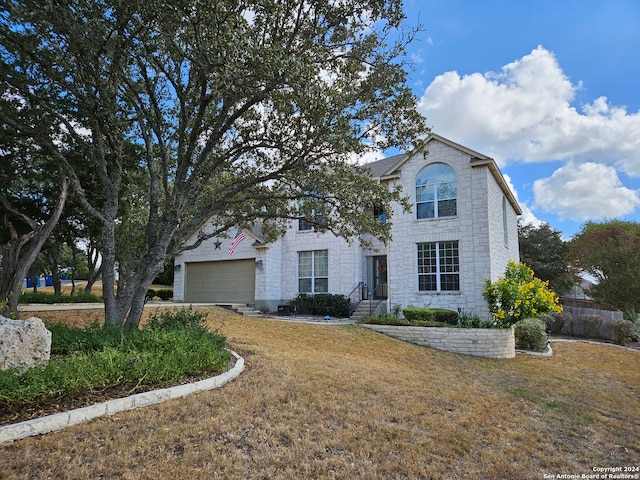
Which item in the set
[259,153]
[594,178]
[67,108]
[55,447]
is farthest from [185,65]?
[594,178]

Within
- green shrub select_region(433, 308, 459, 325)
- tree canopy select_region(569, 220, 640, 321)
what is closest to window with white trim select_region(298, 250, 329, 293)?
green shrub select_region(433, 308, 459, 325)

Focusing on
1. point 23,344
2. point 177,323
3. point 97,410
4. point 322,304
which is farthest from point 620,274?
point 23,344

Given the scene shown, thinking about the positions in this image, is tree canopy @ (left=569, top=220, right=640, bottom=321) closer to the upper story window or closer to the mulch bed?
the upper story window

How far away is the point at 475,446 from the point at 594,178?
19476mm

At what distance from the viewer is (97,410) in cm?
395

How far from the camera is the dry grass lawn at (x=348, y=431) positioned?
3.30 m

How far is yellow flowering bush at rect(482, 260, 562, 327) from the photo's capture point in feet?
42.3

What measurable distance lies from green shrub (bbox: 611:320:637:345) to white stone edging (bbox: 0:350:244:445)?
58.8ft

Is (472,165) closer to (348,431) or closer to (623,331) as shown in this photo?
(623,331)

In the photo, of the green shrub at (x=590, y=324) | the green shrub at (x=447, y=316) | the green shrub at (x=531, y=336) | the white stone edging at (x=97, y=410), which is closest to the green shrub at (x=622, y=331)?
the green shrub at (x=590, y=324)

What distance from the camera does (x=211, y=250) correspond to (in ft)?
65.5

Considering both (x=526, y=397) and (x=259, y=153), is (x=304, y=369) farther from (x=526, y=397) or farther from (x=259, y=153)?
(x=259, y=153)

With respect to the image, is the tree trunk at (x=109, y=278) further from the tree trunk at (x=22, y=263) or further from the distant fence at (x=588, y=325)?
the distant fence at (x=588, y=325)

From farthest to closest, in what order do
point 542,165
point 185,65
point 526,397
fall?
1. point 542,165
2. point 185,65
3. point 526,397
